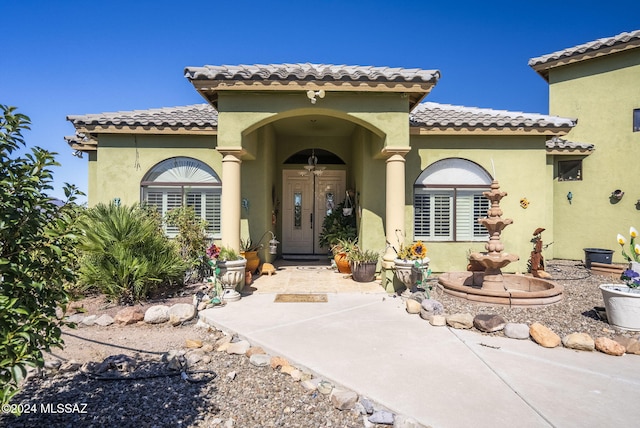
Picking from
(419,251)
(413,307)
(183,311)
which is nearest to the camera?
(183,311)

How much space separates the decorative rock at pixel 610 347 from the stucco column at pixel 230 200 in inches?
244

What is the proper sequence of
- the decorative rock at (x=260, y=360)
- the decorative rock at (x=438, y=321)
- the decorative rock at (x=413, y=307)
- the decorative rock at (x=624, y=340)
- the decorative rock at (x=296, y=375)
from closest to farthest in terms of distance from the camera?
the decorative rock at (x=296, y=375)
the decorative rock at (x=260, y=360)
the decorative rock at (x=624, y=340)
the decorative rock at (x=438, y=321)
the decorative rock at (x=413, y=307)

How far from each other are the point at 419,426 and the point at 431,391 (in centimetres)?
55

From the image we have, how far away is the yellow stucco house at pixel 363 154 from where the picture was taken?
22.9ft

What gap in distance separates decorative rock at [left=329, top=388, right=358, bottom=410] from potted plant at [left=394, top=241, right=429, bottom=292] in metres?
3.57

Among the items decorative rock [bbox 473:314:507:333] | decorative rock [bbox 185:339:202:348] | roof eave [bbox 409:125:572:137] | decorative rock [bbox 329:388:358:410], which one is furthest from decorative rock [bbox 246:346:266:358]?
roof eave [bbox 409:125:572:137]

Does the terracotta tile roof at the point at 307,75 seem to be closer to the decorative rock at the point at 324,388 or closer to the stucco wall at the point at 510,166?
the stucco wall at the point at 510,166

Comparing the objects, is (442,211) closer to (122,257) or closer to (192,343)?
(192,343)

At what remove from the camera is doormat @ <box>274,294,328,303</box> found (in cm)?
643

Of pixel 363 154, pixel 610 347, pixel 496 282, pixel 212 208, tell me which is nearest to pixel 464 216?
pixel 496 282

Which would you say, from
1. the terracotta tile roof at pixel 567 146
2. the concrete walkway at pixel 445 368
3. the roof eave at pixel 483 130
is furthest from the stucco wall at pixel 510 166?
the concrete walkway at pixel 445 368

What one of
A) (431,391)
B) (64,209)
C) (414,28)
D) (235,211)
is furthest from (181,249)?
(414,28)

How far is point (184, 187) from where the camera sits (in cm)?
923

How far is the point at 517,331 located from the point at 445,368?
1.66 metres
